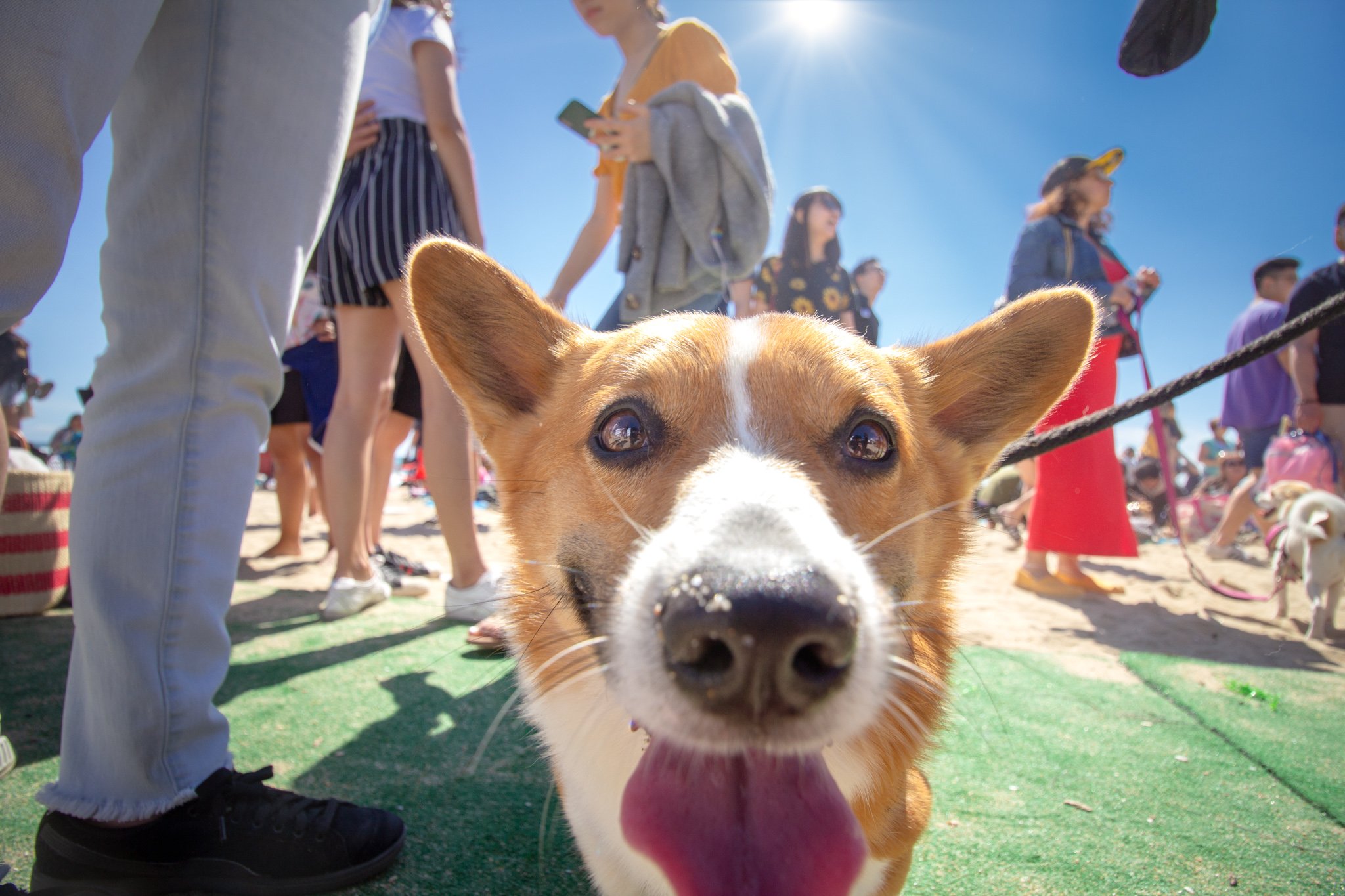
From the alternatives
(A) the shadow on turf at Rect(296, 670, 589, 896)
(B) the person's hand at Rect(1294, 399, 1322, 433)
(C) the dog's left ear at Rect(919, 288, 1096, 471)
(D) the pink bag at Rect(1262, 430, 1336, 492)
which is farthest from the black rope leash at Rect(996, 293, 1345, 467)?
(D) the pink bag at Rect(1262, 430, 1336, 492)

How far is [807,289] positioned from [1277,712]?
3388 mm

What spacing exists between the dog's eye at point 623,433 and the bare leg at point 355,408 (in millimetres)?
2317

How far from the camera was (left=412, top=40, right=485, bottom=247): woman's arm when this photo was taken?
3104 mm

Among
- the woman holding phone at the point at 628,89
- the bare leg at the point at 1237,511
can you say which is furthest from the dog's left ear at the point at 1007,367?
the bare leg at the point at 1237,511

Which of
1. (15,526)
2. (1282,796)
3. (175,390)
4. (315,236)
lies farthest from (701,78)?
(15,526)

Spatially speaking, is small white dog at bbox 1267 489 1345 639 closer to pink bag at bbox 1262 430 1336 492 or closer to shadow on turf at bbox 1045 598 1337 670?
shadow on turf at bbox 1045 598 1337 670

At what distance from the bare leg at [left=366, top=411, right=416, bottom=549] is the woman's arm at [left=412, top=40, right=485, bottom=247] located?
2.15m

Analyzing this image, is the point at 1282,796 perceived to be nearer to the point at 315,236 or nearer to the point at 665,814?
the point at 665,814

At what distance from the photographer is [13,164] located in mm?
1057

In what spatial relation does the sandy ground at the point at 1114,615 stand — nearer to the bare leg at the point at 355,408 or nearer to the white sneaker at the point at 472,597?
→ the white sneaker at the point at 472,597

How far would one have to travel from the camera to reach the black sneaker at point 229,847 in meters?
1.33

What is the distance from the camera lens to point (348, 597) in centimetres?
348

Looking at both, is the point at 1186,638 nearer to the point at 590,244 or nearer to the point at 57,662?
the point at 590,244

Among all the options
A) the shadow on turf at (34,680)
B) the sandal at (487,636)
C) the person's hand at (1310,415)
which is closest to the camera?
the shadow on turf at (34,680)
